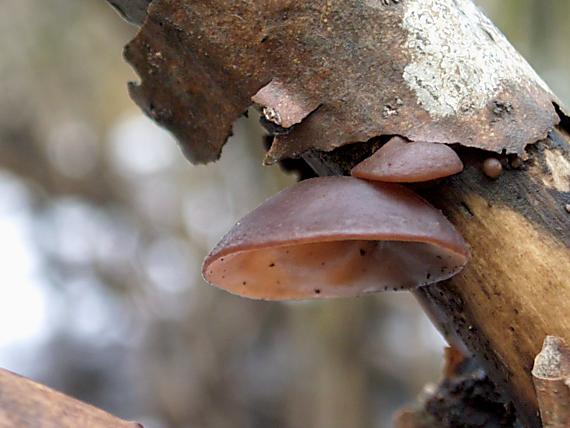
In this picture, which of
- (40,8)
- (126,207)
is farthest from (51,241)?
(40,8)

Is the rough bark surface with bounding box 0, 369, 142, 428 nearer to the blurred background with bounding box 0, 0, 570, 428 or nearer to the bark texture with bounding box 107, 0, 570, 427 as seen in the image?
the bark texture with bounding box 107, 0, 570, 427

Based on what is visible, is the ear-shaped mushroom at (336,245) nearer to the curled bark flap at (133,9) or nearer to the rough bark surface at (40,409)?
the rough bark surface at (40,409)

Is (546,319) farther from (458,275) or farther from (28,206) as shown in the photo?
(28,206)

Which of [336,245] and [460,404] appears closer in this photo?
[336,245]

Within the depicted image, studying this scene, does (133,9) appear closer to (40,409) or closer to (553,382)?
(40,409)

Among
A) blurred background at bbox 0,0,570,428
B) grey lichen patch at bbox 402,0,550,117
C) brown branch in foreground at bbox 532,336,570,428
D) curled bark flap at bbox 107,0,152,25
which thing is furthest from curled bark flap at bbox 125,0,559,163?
blurred background at bbox 0,0,570,428

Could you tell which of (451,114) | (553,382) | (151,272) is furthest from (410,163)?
(151,272)
